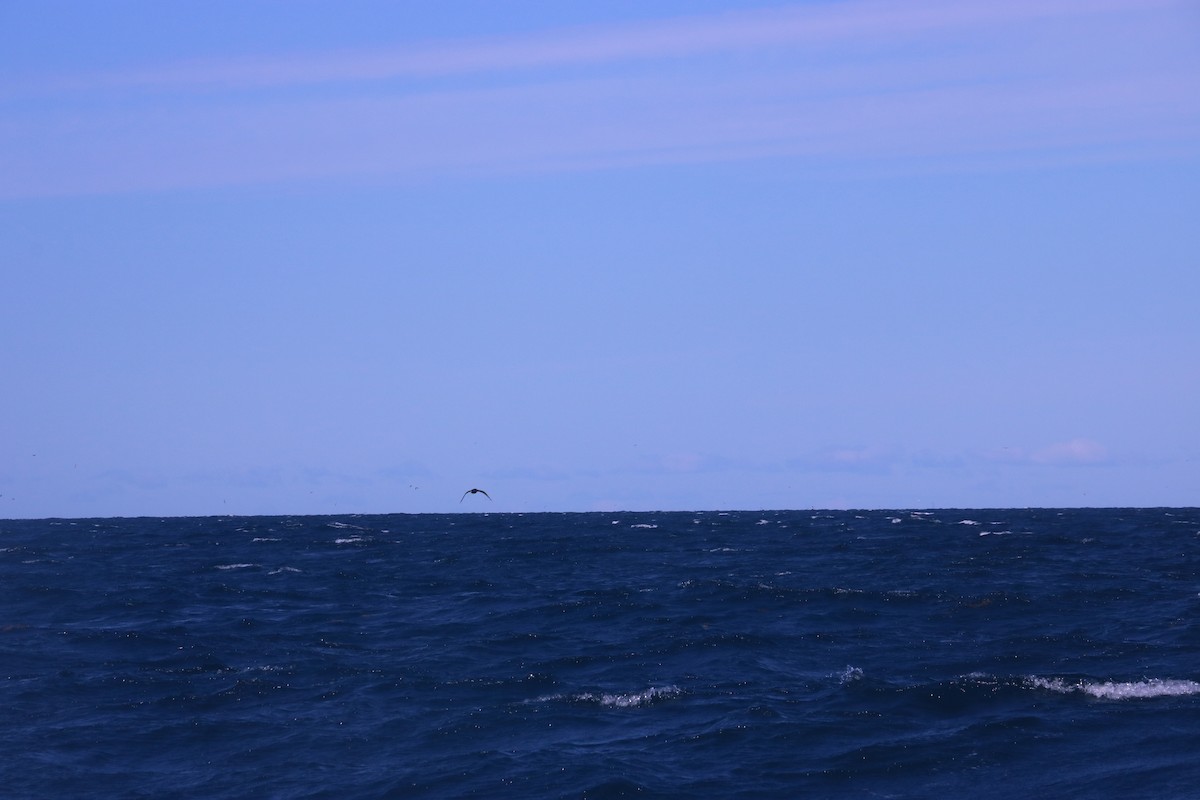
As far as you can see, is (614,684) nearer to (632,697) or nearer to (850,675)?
(632,697)

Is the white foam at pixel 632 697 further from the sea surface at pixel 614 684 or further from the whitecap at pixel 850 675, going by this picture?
the whitecap at pixel 850 675

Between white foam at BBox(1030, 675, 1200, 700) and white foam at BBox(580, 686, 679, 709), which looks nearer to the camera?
white foam at BBox(1030, 675, 1200, 700)

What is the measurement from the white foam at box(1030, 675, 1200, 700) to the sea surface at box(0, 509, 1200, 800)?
0.07 metres

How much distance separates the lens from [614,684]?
77.3ft

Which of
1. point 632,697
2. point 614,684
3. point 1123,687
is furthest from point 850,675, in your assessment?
point 1123,687

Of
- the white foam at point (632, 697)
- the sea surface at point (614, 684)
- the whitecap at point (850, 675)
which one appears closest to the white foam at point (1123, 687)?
the sea surface at point (614, 684)

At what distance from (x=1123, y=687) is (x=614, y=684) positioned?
31.4 ft

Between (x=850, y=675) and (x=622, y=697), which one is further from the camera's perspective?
(x=850, y=675)

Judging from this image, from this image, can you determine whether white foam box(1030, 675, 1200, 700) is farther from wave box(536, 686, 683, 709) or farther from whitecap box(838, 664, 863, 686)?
wave box(536, 686, 683, 709)

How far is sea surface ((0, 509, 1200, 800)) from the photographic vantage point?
17969 mm

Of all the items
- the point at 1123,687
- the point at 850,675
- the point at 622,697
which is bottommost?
the point at 622,697

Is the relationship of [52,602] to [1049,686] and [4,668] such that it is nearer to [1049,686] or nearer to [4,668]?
[4,668]

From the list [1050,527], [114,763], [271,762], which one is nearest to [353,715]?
[271,762]

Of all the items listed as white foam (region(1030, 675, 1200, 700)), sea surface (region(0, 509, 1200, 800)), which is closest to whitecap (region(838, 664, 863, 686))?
sea surface (region(0, 509, 1200, 800))
